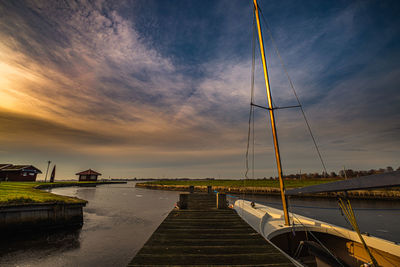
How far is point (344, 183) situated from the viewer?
4.07m

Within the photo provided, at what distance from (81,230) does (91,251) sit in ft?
17.7

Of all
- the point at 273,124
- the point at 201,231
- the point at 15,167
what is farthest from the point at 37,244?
the point at 15,167

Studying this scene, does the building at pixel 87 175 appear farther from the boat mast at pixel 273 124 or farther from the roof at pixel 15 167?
the boat mast at pixel 273 124

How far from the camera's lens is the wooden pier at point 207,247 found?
14.1ft

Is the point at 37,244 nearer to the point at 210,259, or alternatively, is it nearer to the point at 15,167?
the point at 210,259

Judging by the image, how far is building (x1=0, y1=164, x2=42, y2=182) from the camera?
50.2 meters

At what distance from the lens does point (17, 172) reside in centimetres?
5266

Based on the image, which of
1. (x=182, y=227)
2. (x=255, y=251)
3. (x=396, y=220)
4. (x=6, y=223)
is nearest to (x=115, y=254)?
(x=182, y=227)

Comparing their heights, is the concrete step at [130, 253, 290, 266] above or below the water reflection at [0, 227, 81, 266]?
above

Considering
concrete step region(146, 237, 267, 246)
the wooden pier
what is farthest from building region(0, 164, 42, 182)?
concrete step region(146, 237, 267, 246)

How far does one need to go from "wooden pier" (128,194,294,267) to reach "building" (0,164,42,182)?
7007 cm

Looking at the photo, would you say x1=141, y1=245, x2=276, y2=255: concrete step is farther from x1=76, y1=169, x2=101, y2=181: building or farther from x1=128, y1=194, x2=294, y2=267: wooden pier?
x1=76, y1=169, x2=101, y2=181: building

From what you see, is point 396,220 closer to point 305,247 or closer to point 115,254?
point 305,247

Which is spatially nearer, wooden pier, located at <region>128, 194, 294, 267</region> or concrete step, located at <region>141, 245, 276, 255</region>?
wooden pier, located at <region>128, 194, 294, 267</region>
